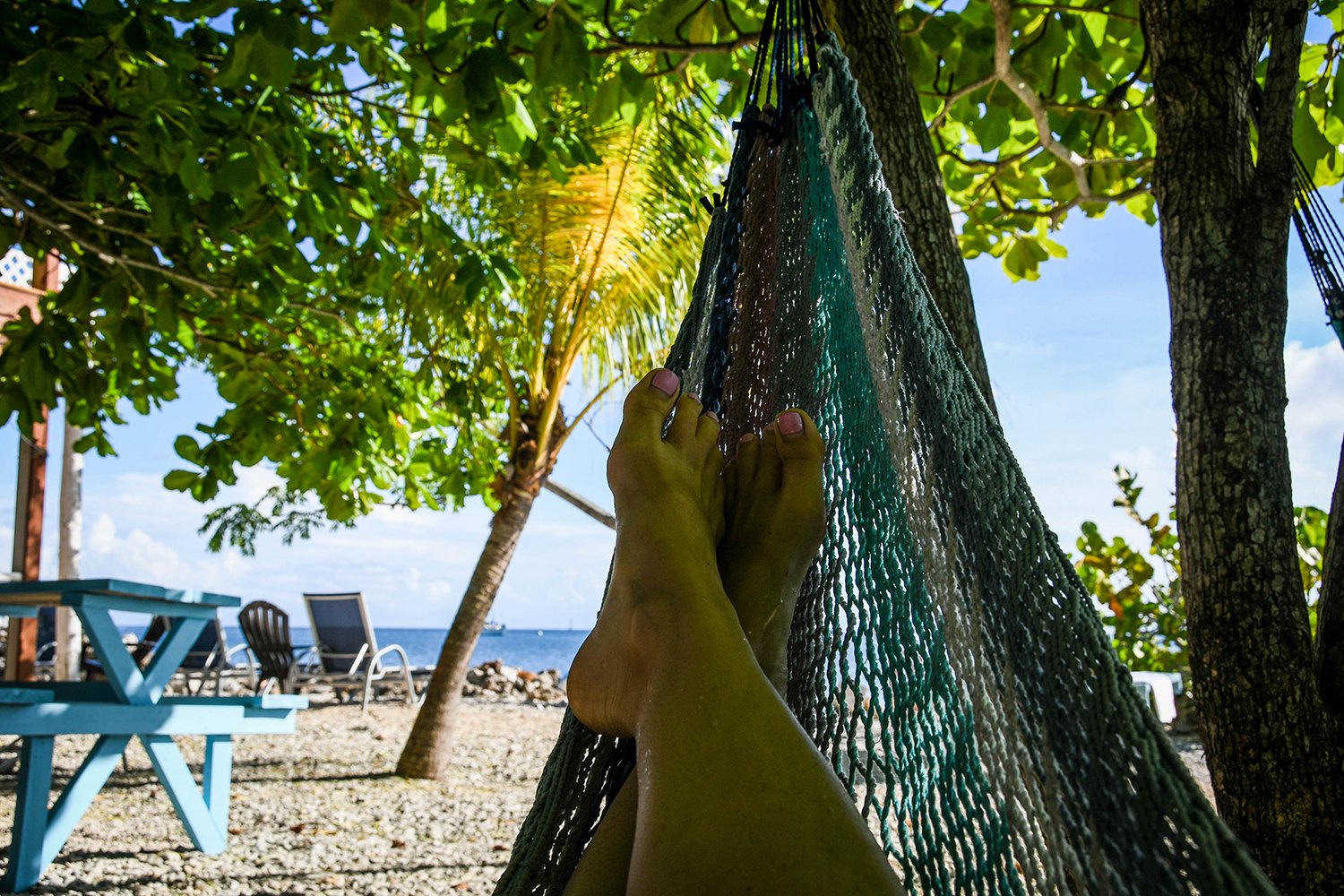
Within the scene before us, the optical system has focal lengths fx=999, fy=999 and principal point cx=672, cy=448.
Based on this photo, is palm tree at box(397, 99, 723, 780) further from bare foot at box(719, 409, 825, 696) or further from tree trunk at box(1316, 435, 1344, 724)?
tree trunk at box(1316, 435, 1344, 724)

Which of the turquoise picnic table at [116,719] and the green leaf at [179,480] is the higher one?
the green leaf at [179,480]

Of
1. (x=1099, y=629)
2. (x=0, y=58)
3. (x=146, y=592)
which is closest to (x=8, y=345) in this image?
(x=146, y=592)

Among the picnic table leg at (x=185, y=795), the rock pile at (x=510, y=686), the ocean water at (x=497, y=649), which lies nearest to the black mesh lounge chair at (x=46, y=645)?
the rock pile at (x=510, y=686)

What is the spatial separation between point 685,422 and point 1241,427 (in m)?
0.76

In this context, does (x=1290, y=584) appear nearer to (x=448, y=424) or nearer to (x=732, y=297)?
(x=732, y=297)

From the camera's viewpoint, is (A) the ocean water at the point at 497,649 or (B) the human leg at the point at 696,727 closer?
(B) the human leg at the point at 696,727

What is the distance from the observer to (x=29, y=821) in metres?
2.59

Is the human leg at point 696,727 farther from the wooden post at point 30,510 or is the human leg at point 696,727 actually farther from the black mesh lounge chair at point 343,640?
the black mesh lounge chair at point 343,640

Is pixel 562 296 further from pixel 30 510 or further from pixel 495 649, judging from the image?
pixel 495 649

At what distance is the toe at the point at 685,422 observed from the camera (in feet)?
4.10

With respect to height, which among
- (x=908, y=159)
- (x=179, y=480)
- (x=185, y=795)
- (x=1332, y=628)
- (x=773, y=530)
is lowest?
(x=185, y=795)

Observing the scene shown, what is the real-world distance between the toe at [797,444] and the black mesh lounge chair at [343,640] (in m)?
7.09

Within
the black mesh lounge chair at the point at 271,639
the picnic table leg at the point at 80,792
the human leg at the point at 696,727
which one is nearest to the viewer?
the human leg at the point at 696,727

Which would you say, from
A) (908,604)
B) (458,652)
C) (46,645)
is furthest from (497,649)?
(908,604)
